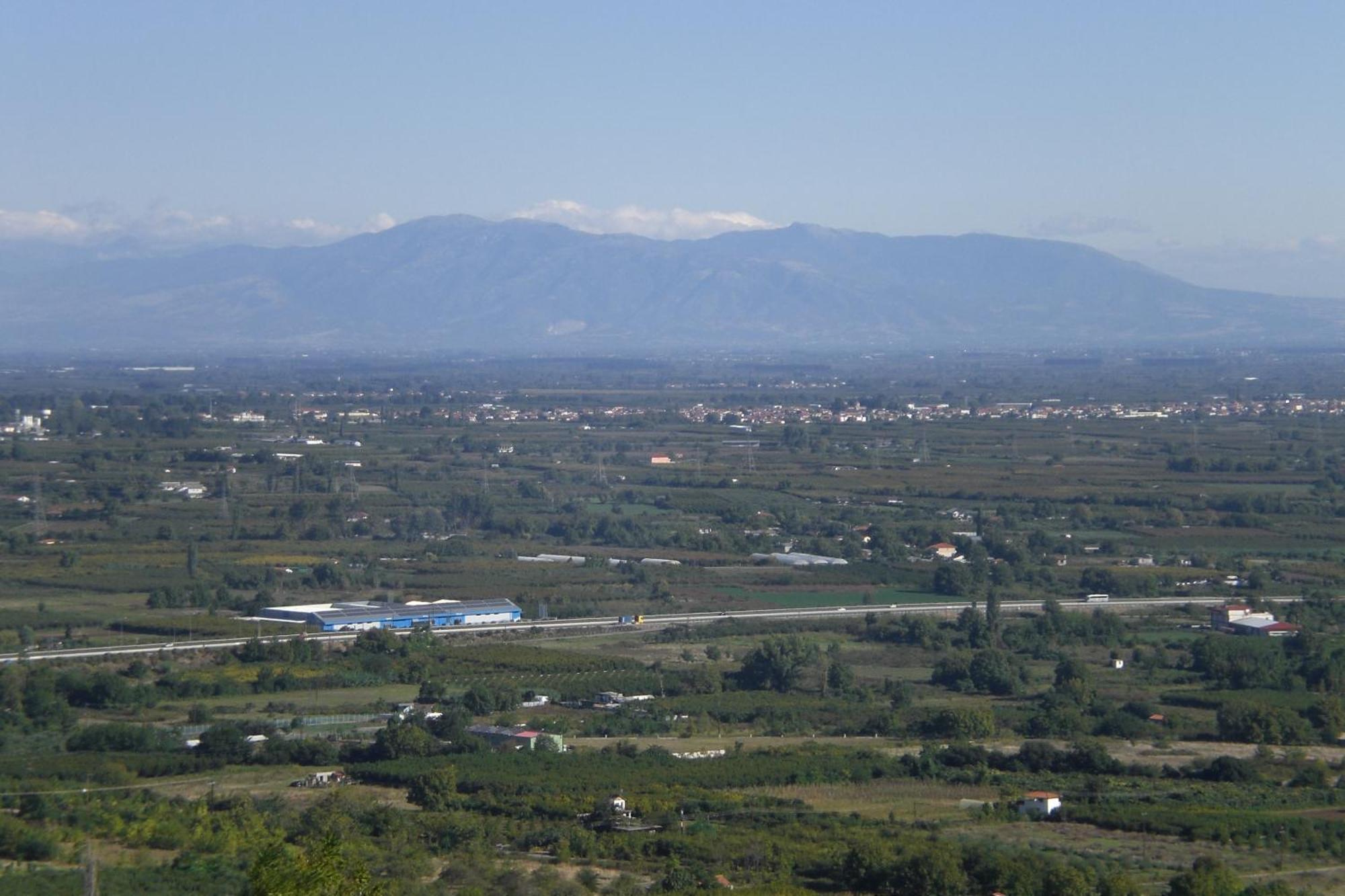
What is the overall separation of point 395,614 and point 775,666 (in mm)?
8178

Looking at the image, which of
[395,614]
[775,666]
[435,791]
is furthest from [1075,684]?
[395,614]

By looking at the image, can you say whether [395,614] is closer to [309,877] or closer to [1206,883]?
[1206,883]

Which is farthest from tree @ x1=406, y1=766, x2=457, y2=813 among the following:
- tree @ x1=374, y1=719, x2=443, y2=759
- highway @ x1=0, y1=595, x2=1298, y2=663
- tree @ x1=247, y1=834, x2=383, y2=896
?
highway @ x1=0, y1=595, x2=1298, y2=663

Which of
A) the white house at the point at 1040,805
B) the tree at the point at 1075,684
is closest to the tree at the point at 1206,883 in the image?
the white house at the point at 1040,805

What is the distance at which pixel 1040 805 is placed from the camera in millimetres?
18969

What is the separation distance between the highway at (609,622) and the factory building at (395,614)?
355mm

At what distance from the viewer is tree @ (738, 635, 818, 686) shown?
26.2 meters

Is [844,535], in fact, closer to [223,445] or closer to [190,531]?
[190,531]

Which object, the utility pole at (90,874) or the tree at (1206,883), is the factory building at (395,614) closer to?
the utility pole at (90,874)

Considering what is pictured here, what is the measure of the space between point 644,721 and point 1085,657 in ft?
27.7

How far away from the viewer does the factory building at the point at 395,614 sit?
31.0 m

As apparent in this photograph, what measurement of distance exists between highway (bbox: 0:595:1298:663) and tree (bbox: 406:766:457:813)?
9.47 m

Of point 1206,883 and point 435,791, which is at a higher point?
point 1206,883

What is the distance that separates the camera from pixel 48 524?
146 feet
